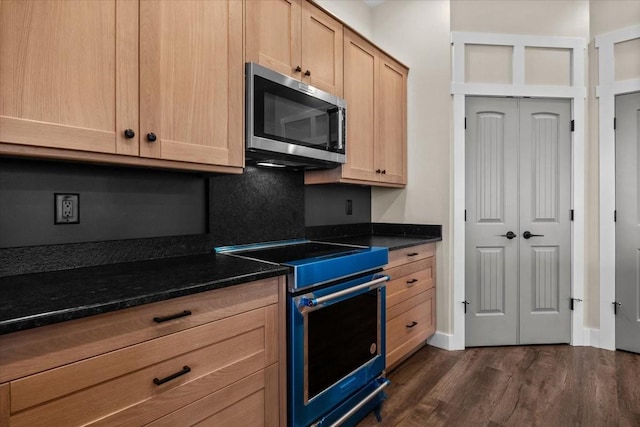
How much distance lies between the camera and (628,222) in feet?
9.03

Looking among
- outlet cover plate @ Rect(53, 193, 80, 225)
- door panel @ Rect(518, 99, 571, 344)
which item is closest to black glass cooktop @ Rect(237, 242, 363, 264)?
outlet cover plate @ Rect(53, 193, 80, 225)

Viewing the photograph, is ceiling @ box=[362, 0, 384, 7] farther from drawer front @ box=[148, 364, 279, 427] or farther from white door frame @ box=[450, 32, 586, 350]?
drawer front @ box=[148, 364, 279, 427]

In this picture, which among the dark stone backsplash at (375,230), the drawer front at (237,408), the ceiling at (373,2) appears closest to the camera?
the drawer front at (237,408)

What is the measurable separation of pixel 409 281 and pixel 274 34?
1779 mm

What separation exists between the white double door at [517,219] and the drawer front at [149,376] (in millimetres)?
2120

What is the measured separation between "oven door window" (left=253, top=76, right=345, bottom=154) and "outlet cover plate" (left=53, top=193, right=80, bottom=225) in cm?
81

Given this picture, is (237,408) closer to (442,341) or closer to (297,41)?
(297,41)

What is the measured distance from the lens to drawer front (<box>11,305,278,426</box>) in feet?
2.80

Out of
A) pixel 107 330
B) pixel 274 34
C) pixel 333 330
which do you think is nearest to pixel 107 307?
pixel 107 330

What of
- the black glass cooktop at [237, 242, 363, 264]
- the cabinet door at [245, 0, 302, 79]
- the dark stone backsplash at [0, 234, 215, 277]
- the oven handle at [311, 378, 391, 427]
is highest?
the cabinet door at [245, 0, 302, 79]

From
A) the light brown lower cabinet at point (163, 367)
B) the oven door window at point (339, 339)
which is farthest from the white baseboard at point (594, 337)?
the light brown lower cabinet at point (163, 367)

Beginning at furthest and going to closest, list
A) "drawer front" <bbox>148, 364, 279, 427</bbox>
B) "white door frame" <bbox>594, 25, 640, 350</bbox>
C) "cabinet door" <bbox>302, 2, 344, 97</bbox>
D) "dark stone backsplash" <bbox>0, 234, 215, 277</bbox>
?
"white door frame" <bbox>594, 25, 640, 350</bbox> → "cabinet door" <bbox>302, 2, 344, 97</bbox> → "dark stone backsplash" <bbox>0, 234, 215, 277</bbox> → "drawer front" <bbox>148, 364, 279, 427</bbox>

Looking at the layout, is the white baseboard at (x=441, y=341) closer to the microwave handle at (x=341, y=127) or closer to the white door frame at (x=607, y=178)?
the white door frame at (x=607, y=178)

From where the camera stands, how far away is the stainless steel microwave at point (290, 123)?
169 cm
